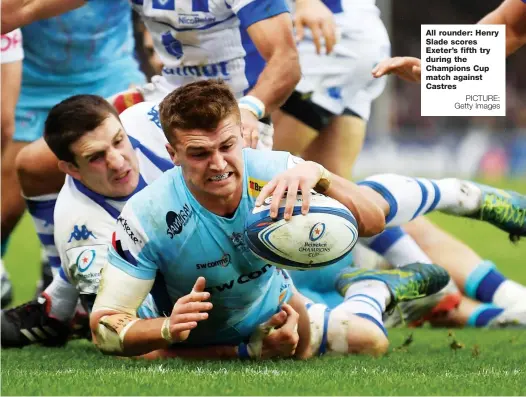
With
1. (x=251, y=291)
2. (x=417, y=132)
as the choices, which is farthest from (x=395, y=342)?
(x=417, y=132)

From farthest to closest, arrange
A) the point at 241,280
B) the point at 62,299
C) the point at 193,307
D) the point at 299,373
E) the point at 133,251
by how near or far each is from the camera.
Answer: the point at 62,299
the point at 241,280
the point at 133,251
the point at 299,373
the point at 193,307

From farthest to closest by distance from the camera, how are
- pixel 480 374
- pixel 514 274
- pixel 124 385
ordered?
pixel 514 274, pixel 480 374, pixel 124 385

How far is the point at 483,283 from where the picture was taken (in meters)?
6.43

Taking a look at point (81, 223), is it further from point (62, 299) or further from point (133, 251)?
point (133, 251)

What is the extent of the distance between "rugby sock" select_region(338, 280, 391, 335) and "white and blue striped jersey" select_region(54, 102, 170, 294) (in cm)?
110

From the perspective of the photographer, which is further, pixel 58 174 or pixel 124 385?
pixel 58 174

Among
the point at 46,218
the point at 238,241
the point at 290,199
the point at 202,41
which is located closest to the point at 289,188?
the point at 290,199

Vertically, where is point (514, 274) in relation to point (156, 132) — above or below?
below

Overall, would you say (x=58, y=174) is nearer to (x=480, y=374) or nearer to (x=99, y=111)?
(x=99, y=111)

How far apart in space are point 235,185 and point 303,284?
1.77m

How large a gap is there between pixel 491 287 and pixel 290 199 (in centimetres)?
266

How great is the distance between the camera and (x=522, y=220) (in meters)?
5.45

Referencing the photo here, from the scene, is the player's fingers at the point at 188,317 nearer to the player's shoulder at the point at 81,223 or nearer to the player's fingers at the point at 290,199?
the player's fingers at the point at 290,199

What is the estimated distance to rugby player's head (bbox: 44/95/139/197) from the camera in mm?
5195
